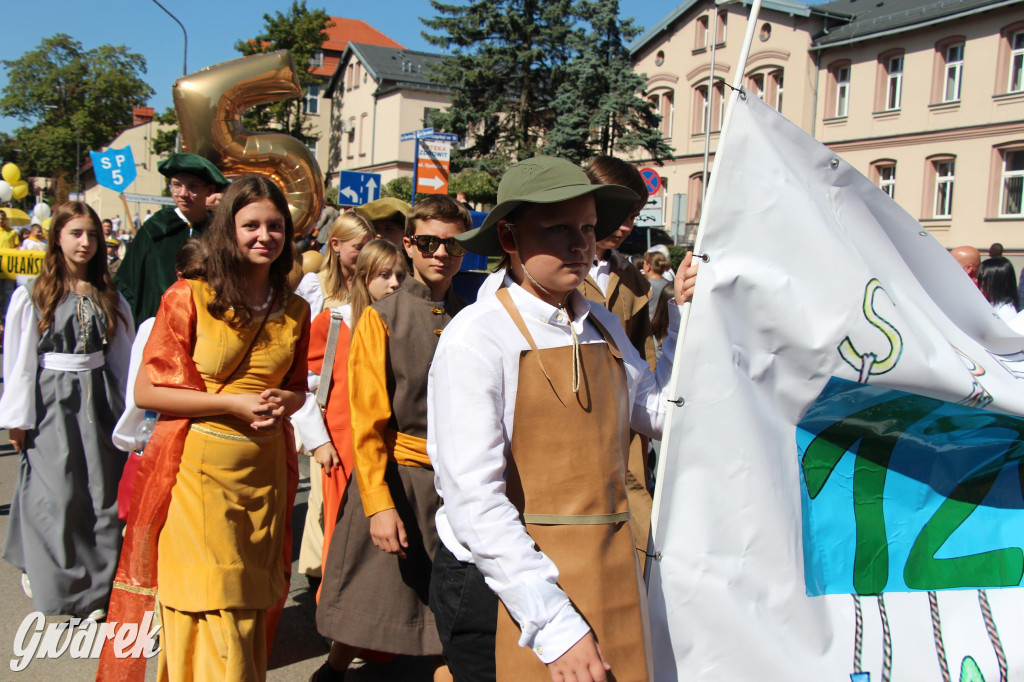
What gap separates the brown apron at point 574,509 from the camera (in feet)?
6.37

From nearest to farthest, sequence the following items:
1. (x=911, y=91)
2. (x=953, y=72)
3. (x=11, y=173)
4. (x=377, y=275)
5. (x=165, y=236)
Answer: (x=377, y=275)
(x=165, y=236)
(x=11, y=173)
(x=953, y=72)
(x=911, y=91)

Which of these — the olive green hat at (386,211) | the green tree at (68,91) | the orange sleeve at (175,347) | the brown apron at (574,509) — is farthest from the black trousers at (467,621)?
the green tree at (68,91)

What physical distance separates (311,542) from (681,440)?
334 cm

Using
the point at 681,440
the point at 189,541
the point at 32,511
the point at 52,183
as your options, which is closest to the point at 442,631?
the point at 681,440

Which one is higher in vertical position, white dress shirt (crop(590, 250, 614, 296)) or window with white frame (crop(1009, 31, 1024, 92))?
window with white frame (crop(1009, 31, 1024, 92))

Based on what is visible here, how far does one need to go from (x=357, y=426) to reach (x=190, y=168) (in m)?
1.95

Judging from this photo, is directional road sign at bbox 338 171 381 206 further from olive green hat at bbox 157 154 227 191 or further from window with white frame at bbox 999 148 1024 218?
window with white frame at bbox 999 148 1024 218

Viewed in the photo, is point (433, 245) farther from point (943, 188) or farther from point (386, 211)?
point (943, 188)

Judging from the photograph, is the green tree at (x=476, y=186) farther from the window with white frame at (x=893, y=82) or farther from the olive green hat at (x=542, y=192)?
the olive green hat at (x=542, y=192)

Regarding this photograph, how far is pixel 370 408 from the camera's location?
303 cm

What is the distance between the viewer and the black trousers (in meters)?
2.12

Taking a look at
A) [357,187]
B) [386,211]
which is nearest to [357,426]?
[386,211]

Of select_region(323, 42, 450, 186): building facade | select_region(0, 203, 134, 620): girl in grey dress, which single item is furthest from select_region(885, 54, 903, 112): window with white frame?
select_region(0, 203, 134, 620): girl in grey dress

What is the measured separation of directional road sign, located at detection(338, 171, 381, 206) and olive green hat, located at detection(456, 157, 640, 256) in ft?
41.4
